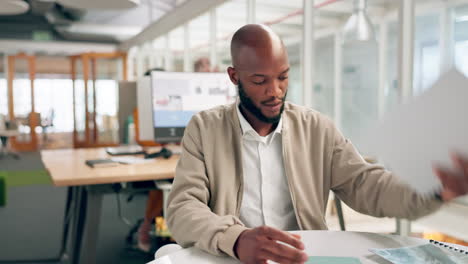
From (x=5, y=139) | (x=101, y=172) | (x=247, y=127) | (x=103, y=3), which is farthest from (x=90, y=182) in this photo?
(x=5, y=139)

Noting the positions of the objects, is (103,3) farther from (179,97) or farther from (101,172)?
(101,172)

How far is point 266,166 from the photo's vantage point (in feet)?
4.35

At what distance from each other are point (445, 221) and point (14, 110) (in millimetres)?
11066

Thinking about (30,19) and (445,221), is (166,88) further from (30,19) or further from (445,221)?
(30,19)

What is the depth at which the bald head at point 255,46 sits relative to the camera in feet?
3.85

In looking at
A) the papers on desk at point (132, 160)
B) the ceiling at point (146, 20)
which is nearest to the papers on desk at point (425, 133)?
the papers on desk at point (132, 160)

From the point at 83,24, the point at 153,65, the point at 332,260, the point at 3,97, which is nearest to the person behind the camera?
the point at 332,260

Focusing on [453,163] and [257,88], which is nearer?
[453,163]

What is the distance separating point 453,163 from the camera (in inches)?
29.8

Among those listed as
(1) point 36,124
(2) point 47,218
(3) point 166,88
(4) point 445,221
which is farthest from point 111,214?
(1) point 36,124

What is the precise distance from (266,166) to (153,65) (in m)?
8.52

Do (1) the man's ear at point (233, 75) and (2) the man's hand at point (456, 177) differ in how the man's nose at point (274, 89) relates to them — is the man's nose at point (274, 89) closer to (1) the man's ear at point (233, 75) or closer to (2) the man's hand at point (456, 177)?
(1) the man's ear at point (233, 75)

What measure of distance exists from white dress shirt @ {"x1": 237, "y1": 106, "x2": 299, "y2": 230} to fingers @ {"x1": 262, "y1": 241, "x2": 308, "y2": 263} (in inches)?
16.2

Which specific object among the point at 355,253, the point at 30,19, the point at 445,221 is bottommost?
the point at 445,221
